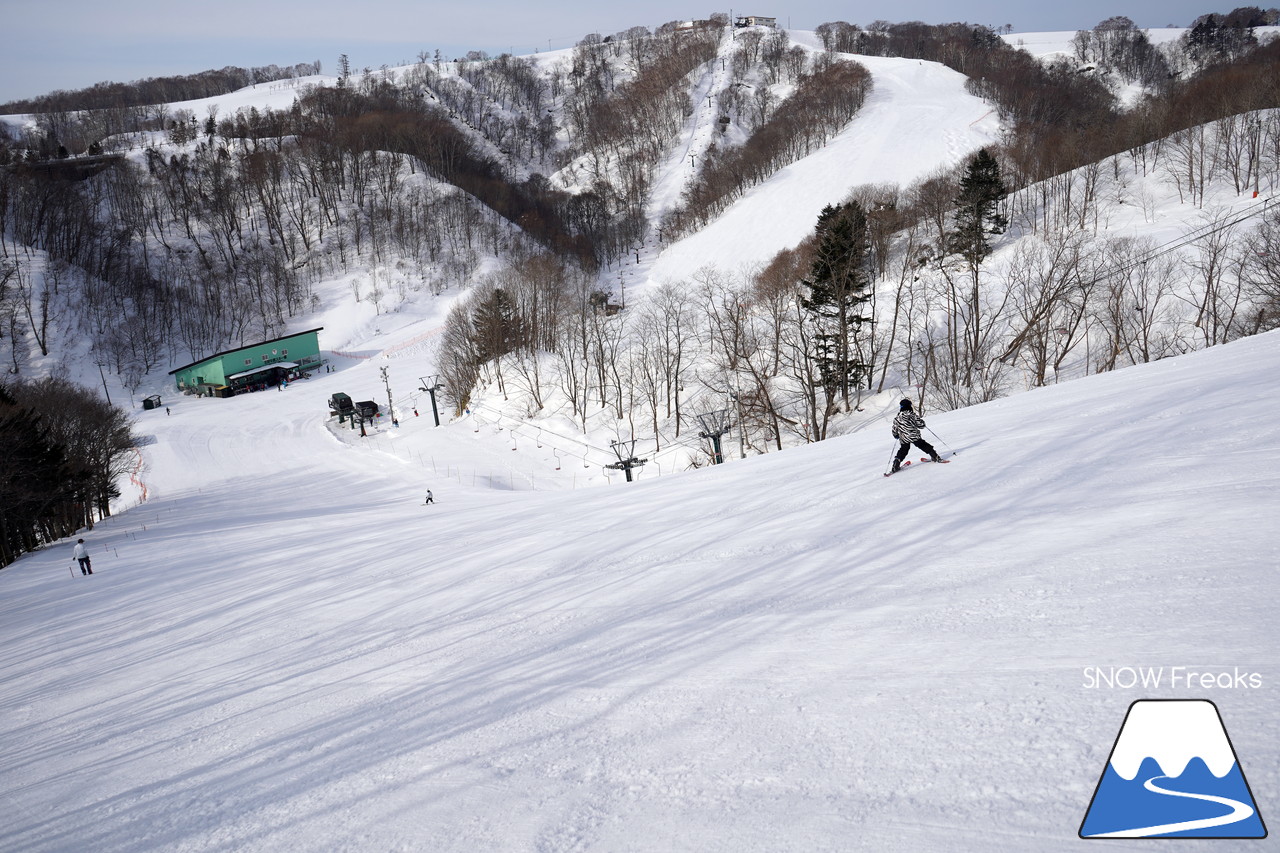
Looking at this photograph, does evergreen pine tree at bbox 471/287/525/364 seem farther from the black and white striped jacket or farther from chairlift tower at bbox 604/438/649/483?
the black and white striped jacket

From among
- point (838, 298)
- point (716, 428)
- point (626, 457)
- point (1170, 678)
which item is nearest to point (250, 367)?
point (626, 457)

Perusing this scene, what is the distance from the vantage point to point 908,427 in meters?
12.0

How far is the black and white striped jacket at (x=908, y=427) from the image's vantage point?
11938 millimetres

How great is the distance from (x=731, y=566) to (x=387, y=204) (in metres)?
108

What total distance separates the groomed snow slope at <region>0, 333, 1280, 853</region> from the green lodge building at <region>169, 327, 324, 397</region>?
2257 inches

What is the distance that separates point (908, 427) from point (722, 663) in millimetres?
6945

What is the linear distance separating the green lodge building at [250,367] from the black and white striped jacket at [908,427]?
222ft

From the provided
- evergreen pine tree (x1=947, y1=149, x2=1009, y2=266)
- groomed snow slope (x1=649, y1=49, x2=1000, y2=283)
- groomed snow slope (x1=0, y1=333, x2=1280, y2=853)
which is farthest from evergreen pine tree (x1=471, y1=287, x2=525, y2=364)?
groomed snow slope (x1=0, y1=333, x2=1280, y2=853)

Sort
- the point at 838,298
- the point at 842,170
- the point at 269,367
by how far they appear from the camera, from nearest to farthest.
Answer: the point at 838,298, the point at 269,367, the point at 842,170

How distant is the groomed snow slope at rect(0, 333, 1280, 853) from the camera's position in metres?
4.60

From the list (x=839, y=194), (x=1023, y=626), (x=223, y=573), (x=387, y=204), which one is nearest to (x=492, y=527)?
(x=223, y=573)

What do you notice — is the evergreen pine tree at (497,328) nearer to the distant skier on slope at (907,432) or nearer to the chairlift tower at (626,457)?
the chairlift tower at (626,457)

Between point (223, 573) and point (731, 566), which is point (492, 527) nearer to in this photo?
point (223, 573)

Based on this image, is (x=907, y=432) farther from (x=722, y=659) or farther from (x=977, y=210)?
(x=977, y=210)
